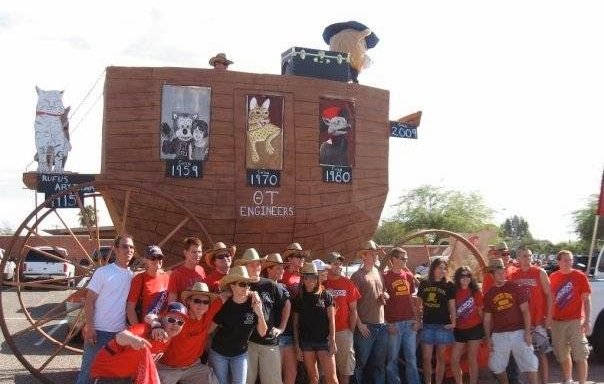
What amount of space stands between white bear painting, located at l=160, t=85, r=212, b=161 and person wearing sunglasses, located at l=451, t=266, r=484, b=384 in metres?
3.62

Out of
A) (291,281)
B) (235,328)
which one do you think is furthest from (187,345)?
(291,281)

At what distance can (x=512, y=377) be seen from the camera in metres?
7.57

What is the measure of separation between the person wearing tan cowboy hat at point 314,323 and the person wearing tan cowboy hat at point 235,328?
2.87 feet

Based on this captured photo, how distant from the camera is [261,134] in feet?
28.0

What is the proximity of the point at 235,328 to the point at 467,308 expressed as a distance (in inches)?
120

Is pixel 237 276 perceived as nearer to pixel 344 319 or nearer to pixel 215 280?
pixel 215 280

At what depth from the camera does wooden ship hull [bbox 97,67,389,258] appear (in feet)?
27.0

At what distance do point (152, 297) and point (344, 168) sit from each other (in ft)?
13.0

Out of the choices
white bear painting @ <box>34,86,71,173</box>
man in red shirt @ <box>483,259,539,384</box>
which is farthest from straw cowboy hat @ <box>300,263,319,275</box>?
white bear painting @ <box>34,86,71,173</box>

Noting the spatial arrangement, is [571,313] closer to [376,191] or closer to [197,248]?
[376,191]

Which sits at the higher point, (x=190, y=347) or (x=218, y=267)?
(x=218, y=267)

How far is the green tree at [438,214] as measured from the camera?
35000mm

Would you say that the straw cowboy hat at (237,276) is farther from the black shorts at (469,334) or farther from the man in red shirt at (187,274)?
the black shorts at (469,334)

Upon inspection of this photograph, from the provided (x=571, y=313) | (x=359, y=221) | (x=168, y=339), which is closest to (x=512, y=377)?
(x=571, y=313)
